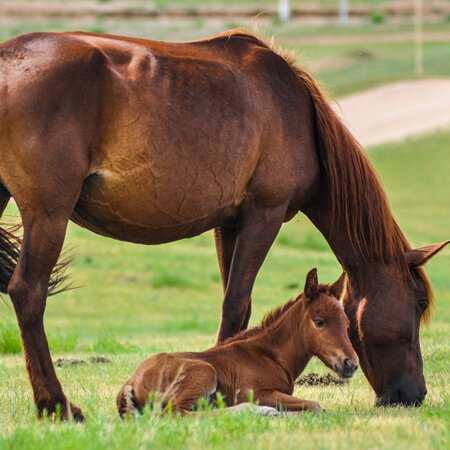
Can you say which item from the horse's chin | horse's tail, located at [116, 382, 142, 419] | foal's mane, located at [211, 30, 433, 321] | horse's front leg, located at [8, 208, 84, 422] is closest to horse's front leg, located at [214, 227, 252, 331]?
foal's mane, located at [211, 30, 433, 321]

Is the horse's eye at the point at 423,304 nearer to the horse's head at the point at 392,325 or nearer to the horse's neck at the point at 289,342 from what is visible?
the horse's head at the point at 392,325

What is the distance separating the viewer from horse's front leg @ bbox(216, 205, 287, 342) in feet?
21.5

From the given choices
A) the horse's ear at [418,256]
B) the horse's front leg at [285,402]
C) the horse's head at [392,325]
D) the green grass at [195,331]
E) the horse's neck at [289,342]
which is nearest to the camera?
the green grass at [195,331]

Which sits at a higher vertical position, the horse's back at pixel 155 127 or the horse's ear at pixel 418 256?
the horse's back at pixel 155 127

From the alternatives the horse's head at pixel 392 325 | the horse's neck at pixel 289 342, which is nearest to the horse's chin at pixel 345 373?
the horse's neck at pixel 289 342

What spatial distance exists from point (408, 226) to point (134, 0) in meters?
52.5

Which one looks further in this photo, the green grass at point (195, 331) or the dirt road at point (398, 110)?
the dirt road at point (398, 110)

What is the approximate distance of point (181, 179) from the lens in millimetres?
6066

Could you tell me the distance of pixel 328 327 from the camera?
19.9 ft

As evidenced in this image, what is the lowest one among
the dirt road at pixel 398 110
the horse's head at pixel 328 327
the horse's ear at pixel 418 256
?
the dirt road at pixel 398 110

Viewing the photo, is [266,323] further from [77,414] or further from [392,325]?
[77,414]

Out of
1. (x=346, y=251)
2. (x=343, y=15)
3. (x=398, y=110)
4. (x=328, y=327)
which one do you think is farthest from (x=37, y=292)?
(x=343, y=15)

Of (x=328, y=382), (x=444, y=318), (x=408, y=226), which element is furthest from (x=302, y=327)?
(x=408, y=226)

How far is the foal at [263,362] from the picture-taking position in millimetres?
5730
